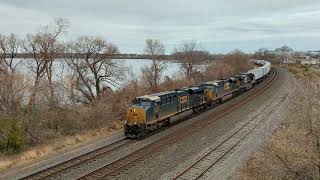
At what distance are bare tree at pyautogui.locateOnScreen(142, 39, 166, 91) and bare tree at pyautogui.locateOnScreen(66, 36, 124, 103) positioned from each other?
518 centimetres

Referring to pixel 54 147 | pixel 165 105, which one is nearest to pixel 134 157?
pixel 54 147

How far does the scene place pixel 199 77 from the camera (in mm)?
68562

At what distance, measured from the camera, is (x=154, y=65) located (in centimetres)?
6444

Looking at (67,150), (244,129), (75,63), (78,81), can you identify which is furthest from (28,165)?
(75,63)

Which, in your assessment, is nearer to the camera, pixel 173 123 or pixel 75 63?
pixel 173 123

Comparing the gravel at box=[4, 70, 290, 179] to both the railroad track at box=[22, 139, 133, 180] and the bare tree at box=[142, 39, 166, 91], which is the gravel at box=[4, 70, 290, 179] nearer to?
the railroad track at box=[22, 139, 133, 180]

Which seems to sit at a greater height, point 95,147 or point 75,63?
point 75,63

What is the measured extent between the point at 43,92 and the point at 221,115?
1574cm

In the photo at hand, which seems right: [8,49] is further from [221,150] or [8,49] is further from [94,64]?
[221,150]

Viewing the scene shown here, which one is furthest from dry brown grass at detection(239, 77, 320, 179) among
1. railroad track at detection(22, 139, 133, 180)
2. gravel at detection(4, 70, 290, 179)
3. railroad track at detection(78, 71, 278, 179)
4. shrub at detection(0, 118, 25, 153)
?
shrub at detection(0, 118, 25, 153)

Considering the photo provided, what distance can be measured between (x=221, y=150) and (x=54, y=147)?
9967mm

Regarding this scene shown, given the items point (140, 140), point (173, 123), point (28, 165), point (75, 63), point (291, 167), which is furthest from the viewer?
point (75, 63)

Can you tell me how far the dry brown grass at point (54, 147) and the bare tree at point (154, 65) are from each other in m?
19.1

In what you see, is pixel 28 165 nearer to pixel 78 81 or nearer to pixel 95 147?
pixel 95 147
